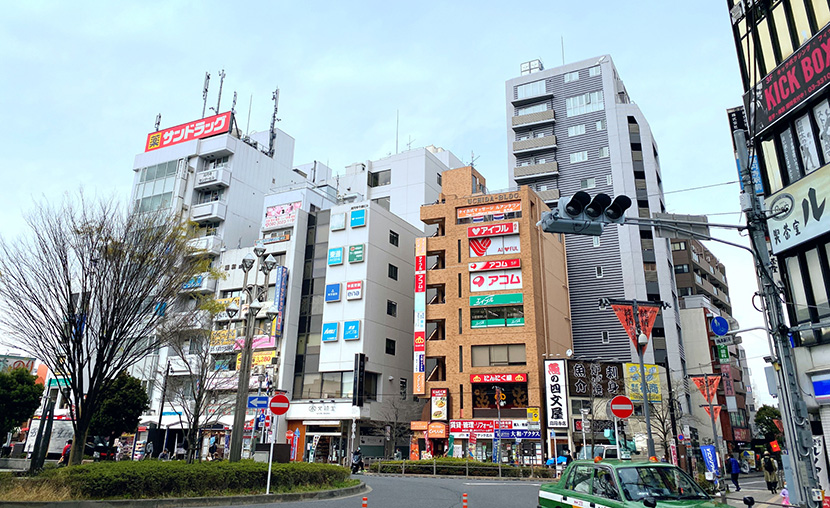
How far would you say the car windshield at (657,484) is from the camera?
885cm

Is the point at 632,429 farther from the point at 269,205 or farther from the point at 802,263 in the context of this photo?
the point at 269,205

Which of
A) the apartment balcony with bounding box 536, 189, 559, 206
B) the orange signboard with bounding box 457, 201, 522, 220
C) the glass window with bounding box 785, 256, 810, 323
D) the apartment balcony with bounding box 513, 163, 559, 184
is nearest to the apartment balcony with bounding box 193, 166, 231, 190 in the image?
the orange signboard with bounding box 457, 201, 522, 220

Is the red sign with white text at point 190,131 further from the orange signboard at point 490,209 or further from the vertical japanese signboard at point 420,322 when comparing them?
the orange signboard at point 490,209

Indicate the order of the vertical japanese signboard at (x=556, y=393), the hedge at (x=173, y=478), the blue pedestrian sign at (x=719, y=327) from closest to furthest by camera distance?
the hedge at (x=173, y=478) < the blue pedestrian sign at (x=719, y=327) < the vertical japanese signboard at (x=556, y=393)

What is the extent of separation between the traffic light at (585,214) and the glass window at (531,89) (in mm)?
58699

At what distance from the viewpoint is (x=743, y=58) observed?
22.8 m

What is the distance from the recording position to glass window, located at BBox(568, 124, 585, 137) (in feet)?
203

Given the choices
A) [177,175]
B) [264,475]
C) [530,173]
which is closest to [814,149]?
[264,475]

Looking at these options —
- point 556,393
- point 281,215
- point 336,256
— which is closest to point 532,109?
point 336,256

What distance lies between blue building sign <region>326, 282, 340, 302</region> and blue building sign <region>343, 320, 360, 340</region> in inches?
102

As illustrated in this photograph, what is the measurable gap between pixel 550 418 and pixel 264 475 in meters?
28.7

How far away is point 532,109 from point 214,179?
36386 millimetres

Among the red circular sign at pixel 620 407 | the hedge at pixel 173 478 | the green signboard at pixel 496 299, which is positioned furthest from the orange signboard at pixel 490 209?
the hedge at pixel 173 478

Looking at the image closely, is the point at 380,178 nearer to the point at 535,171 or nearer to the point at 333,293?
the point at 535,171
